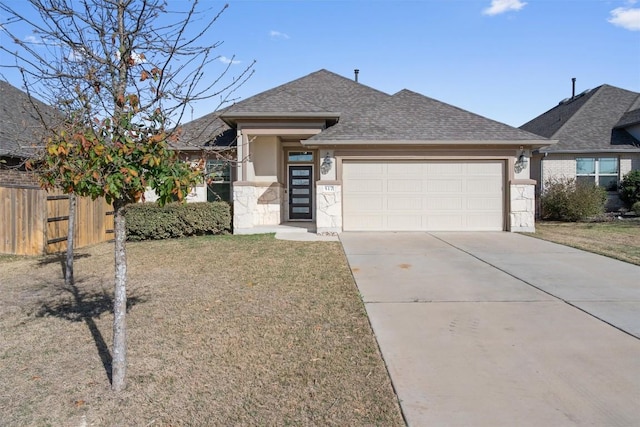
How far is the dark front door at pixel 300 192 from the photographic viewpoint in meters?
15.9

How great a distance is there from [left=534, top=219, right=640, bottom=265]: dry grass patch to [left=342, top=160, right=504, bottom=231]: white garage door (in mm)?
1977

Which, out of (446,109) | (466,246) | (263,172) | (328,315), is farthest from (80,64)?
(446,109)

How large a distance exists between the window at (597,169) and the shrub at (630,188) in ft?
1.43

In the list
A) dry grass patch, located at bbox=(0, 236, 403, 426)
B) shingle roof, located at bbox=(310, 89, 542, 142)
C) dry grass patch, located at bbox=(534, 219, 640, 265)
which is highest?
shingle roof, located at bbox=(310, 89, 542, 142)

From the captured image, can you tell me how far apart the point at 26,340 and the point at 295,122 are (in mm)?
10168

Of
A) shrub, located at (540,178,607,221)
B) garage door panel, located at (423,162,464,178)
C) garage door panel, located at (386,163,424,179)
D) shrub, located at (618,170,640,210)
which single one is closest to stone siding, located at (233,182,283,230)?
garage door panel, located at (386,163,424,179)

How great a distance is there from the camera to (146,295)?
20.5 feet

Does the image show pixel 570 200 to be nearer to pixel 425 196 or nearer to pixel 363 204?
pixel 425 196

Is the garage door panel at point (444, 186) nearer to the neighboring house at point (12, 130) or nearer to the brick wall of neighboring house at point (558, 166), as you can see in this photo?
the brick wall of neighboring house at point (558, 166)

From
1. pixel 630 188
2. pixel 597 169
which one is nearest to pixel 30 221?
pixel 597 169

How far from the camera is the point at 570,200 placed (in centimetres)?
1648

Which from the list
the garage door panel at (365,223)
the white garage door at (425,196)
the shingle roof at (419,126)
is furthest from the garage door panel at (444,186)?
the garage door panel at (365,223)

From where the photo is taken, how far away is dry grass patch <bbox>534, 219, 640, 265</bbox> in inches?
378

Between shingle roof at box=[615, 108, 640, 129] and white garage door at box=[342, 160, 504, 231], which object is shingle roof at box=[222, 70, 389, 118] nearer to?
white garage door at box=[342, 160, 504, 231]
